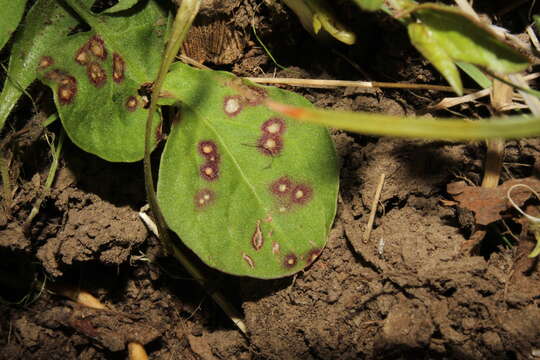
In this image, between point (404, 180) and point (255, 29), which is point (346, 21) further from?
point (404, 180)

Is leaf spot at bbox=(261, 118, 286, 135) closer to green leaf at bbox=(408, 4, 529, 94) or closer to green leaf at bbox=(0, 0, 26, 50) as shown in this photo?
green leaf at bbox=(408, 4, 529, 94)

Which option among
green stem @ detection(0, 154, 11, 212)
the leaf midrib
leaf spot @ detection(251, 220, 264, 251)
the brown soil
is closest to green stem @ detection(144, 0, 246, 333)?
the brown soil

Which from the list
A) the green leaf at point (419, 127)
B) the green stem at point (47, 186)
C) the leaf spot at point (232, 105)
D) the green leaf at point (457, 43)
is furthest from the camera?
the green stem at point (47, 186)

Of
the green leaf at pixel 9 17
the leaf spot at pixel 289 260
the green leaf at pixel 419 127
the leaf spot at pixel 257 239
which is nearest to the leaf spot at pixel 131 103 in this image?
the green leaf at pixel 9 17

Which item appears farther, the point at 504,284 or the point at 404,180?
the point at 404,180

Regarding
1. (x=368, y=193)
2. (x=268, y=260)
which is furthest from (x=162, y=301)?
(x=368, y=193)

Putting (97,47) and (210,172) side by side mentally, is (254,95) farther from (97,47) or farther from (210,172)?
(97,47)

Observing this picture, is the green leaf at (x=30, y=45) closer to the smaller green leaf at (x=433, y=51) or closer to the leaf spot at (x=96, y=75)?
the leaf spot at (x=96, y=75)
